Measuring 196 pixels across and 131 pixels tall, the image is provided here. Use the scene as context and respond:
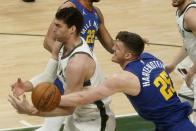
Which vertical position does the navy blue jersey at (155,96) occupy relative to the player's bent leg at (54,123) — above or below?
above

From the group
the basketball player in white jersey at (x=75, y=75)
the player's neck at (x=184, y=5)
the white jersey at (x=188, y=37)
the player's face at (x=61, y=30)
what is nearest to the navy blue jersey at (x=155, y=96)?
the basketball player in white jersey at (x=75, y=75)

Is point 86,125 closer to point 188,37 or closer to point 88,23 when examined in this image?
point 88,23

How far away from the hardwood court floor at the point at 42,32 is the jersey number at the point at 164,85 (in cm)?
274

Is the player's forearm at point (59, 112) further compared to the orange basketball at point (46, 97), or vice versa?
the player's forearm at point (59, 112)

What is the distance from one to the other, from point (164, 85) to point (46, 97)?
1.10m

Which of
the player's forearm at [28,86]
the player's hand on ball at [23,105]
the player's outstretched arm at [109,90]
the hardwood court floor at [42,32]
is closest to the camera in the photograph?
the player's hand on ball at [23,105]

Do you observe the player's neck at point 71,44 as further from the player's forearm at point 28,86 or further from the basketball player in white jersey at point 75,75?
the player's forearm at point 28,86

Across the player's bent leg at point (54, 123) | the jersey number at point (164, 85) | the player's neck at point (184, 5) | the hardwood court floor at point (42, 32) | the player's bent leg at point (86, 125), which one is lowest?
the hardwood court floor at point (42, 32)

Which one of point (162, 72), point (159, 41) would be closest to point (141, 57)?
point (162, 72)

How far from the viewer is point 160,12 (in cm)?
1370

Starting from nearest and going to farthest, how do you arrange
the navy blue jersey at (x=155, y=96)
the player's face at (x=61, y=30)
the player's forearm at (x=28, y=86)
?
the navy blue jersey at (x=155, y=96) < the player's face at (x=61, y=30) < the player's forearm at (x=28, y=86)

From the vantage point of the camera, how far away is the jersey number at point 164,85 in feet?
19.7

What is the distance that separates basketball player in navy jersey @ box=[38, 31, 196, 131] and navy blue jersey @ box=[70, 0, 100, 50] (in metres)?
1.18

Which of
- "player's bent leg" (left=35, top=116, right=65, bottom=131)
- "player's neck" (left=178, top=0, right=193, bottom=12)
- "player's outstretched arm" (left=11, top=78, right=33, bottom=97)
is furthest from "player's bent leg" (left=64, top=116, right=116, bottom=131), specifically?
"player's neck" (left=178, top=0, right=193, bottom=12)
